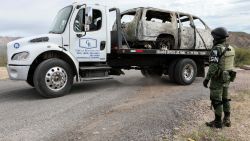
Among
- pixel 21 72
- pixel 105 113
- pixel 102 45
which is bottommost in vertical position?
pixel 105 113

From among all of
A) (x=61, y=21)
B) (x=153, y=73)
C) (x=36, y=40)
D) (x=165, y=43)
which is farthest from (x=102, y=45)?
(x=153, y=73)

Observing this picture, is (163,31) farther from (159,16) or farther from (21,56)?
(21,56)

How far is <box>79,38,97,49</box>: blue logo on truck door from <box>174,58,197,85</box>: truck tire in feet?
9.44

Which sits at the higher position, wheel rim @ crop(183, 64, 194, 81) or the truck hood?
the truck hood

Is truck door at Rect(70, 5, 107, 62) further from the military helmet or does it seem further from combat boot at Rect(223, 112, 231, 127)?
combat boot at Rect(223, 112, 231, 127)

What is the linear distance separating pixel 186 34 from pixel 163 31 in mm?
947

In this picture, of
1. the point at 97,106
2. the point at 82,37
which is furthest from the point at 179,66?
the point at 97,106

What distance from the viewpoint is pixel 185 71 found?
1096 cm

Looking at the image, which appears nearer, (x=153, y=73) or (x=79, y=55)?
(x=79, y=55)

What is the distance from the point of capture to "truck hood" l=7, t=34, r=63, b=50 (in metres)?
8.52

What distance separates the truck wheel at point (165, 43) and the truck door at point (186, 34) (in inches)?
13.6

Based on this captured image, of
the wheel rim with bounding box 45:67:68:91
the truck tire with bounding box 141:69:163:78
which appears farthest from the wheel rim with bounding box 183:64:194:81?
the wheel rim with bounding box 45:67:68:91

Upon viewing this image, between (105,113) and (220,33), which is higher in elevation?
(220,33)

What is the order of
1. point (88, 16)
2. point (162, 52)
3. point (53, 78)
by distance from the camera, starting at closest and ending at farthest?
1. point (53, 78)
2. point (88, 16)
3. point (162, 52)
